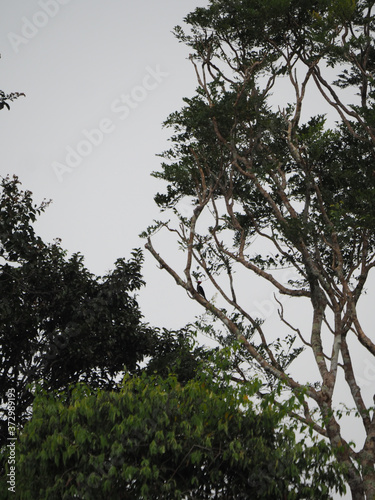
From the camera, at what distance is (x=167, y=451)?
810 cm

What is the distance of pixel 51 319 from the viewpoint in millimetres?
14359

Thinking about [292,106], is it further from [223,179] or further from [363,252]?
[363,252]

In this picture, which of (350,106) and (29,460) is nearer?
(29,460)

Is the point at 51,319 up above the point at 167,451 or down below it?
above

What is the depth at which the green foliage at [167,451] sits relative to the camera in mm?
7680

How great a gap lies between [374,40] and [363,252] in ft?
18.2

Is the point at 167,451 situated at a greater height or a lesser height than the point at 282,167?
lesser

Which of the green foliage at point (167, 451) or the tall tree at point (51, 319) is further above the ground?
the tall tree at point (51, 319)

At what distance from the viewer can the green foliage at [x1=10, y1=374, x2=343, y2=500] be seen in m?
7.68

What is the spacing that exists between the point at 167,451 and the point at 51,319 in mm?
7020

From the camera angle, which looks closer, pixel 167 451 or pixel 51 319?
pixel 167 451

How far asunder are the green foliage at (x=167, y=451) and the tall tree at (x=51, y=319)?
16.8 feet

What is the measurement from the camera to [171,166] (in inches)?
573

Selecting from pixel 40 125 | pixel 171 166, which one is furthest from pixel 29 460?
pixel 40 125
